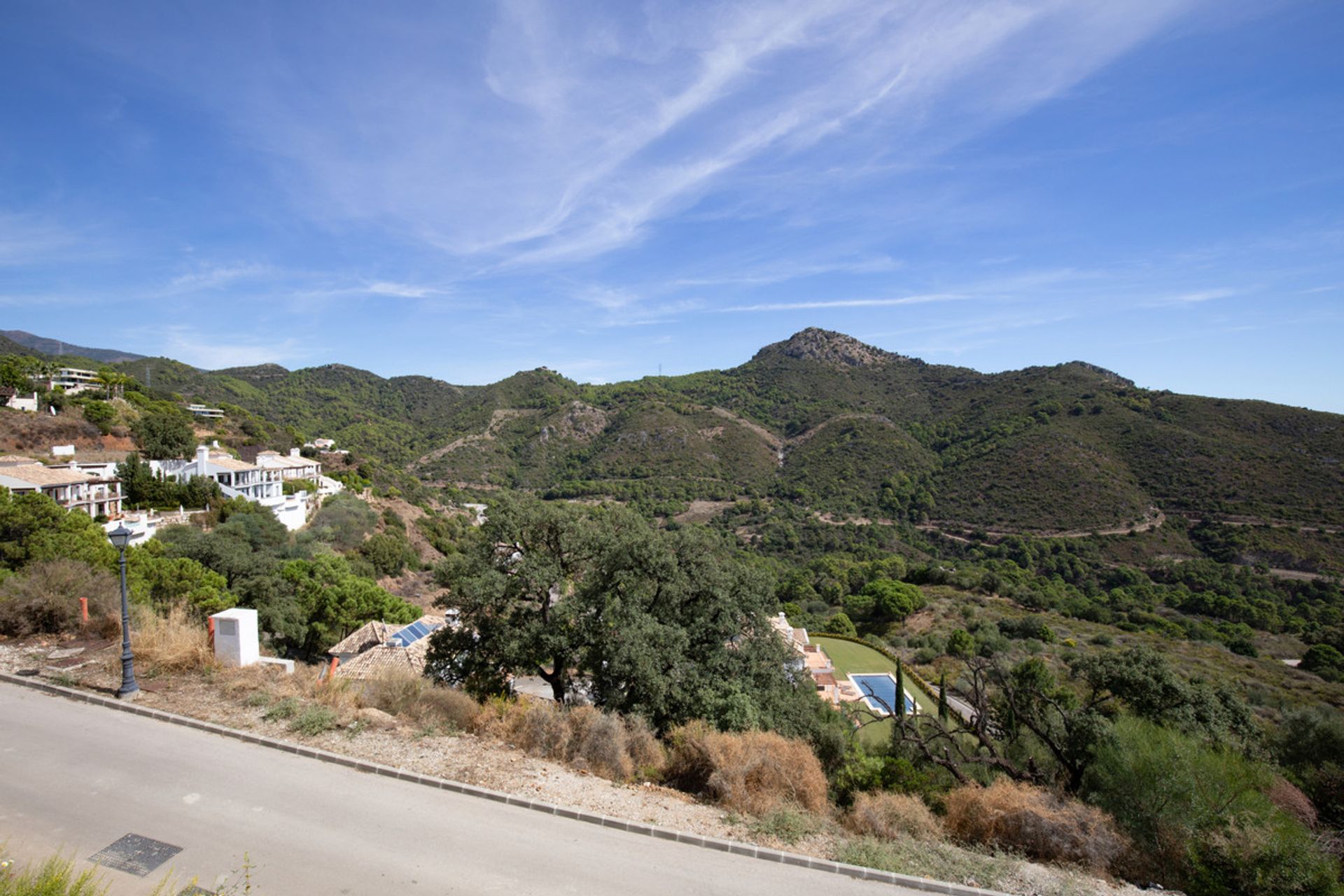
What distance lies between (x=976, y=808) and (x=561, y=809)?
4.13m

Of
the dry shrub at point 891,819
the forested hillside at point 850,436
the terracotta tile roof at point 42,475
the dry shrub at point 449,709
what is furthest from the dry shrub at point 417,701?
the forested hillside at point 850,436

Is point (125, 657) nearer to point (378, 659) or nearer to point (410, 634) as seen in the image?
point (378, 659)

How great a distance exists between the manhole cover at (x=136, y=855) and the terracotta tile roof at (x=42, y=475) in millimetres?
27493

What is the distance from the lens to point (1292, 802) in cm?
773

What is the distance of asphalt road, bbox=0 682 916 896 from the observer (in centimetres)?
418

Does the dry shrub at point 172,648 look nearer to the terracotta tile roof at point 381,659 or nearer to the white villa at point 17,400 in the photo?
the terracotta tile roof at point 381,659

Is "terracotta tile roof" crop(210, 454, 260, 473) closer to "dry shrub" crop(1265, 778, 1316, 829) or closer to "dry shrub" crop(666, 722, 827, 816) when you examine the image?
"dry shrub" crop(666, 722, 827, 816)

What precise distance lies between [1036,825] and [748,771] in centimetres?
268

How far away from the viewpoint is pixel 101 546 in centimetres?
1633

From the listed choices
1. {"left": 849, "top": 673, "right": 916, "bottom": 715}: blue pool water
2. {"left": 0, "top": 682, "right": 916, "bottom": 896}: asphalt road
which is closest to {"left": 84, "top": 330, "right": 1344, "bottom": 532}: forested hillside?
{"left": 849, "top": 673, "right": 916, "bottom": 715}: blue pool water

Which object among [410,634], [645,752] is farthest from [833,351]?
[645,752]

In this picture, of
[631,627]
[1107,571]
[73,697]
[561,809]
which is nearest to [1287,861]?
[561,809]

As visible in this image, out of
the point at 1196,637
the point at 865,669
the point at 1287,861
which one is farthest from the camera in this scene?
the point at 1196,637

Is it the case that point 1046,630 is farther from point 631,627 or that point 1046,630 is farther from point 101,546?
point 101,546
